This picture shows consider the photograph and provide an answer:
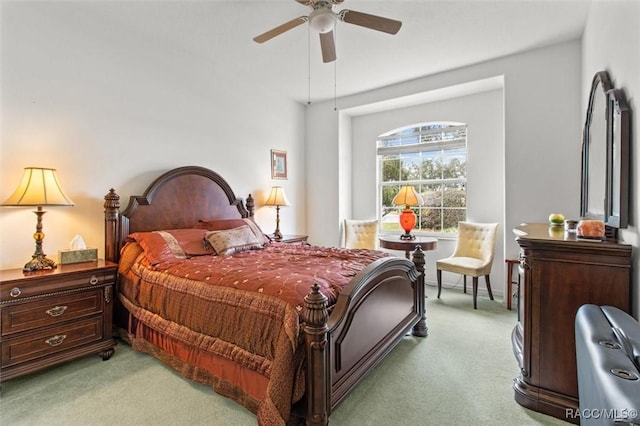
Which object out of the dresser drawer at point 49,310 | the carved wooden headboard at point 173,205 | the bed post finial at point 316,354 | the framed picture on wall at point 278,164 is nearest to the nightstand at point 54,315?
the dresser drawer at point 49,310

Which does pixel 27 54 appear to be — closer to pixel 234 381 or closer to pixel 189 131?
pixel 189 131

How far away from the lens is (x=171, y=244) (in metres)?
2.86

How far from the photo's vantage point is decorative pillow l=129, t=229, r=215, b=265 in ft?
8.88

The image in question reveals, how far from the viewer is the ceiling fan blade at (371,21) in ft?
7.38

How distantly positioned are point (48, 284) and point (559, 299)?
131 inches

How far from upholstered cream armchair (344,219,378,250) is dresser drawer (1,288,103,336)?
3.38 meters

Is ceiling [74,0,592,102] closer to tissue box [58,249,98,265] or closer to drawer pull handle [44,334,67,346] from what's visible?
tissue box [58,249,98,265]

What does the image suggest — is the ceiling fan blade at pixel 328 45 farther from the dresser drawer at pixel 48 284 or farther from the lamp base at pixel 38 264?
the lamp base at pixel 38 264

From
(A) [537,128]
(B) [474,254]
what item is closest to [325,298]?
(B) [474,254]

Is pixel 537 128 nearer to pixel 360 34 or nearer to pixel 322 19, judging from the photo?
pixel 360 34

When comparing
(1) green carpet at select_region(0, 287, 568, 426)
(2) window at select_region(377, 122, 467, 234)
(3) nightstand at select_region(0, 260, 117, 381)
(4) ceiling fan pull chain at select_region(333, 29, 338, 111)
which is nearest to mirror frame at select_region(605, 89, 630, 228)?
(1) green carpet at select_region(0, 287, 568, 426)

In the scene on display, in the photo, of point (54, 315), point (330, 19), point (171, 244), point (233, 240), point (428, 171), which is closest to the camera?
point (330, 19)

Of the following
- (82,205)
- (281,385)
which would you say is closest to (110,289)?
(82,205)

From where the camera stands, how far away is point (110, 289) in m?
2.56
